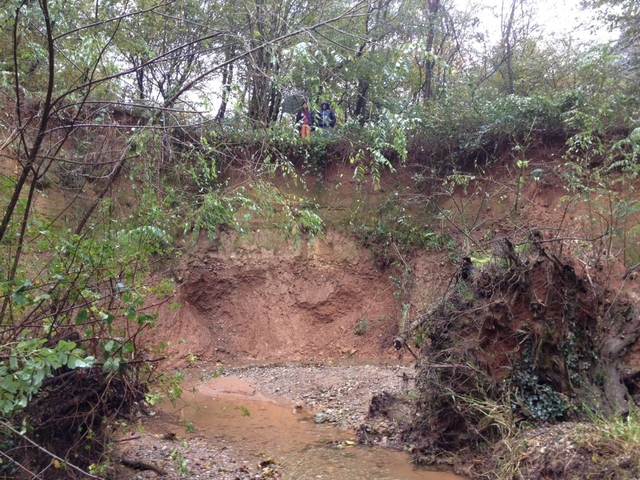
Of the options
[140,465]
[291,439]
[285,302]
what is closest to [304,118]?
[291,439]

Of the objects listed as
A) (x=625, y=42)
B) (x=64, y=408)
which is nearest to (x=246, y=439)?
(x=64, y=408)

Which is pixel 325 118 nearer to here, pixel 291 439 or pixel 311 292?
pixel 291 439

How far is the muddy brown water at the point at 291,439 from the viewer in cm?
539

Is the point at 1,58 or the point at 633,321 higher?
the point at 1,58

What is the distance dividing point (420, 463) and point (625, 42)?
11.7 metres

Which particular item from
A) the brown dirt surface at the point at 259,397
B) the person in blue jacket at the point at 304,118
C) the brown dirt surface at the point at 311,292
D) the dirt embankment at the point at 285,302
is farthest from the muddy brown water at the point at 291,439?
the person in blue jacket at the point at 304,118

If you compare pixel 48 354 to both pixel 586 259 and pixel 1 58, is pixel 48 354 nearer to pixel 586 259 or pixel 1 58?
pixel 1 58

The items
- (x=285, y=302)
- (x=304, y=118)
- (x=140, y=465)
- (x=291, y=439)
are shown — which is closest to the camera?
(x=140, y=465)

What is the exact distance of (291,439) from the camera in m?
6.59

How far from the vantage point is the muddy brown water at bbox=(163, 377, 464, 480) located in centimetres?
539

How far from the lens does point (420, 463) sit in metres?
5.66

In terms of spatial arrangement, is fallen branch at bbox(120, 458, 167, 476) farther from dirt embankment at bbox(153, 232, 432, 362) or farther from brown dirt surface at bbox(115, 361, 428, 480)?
dirt embankment at bbox(153, 232, 432, 362)

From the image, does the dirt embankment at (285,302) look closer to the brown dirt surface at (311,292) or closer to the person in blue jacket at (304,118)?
the brown dirt surface at (311,292)

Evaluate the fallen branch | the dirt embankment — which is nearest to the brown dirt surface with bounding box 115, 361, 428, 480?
the fallen branch
